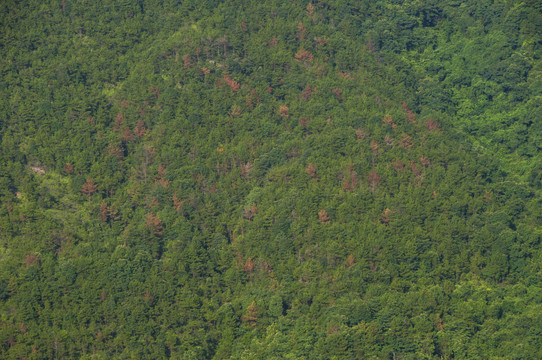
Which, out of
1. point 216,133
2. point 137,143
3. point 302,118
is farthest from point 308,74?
point 137,143

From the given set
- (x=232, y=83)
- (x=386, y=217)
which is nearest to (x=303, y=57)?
(x=232, y=83)

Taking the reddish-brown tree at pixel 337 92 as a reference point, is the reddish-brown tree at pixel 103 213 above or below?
below

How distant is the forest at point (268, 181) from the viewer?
125 m

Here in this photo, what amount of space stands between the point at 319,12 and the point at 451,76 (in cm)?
2733

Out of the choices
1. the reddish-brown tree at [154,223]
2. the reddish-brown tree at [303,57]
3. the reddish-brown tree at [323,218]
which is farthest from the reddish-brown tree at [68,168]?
the reddish-brown tree at [303,57]

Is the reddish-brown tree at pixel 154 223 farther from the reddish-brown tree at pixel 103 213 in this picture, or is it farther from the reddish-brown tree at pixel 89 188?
the reddish-brown tree at pixel 89 188

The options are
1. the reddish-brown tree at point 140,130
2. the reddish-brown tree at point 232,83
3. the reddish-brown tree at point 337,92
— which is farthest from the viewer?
the reddish-brown tree at point 337,92

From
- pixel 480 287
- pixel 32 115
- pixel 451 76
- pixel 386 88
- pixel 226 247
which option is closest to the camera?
pixel 480 287

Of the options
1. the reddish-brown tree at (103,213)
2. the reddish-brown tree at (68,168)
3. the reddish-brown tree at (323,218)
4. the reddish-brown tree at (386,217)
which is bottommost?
the reddish-brown tree at (103,213)

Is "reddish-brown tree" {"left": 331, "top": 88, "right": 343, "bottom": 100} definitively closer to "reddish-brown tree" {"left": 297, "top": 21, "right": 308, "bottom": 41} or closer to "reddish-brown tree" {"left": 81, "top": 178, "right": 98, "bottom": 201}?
"reddish-brown tree" {"left": 297, "top": 21, "right": 308, "bottom": 41}

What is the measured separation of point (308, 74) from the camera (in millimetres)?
167000

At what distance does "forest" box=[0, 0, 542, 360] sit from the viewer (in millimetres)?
125438

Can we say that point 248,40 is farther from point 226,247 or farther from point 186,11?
point 226,247

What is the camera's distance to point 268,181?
14775 cm
